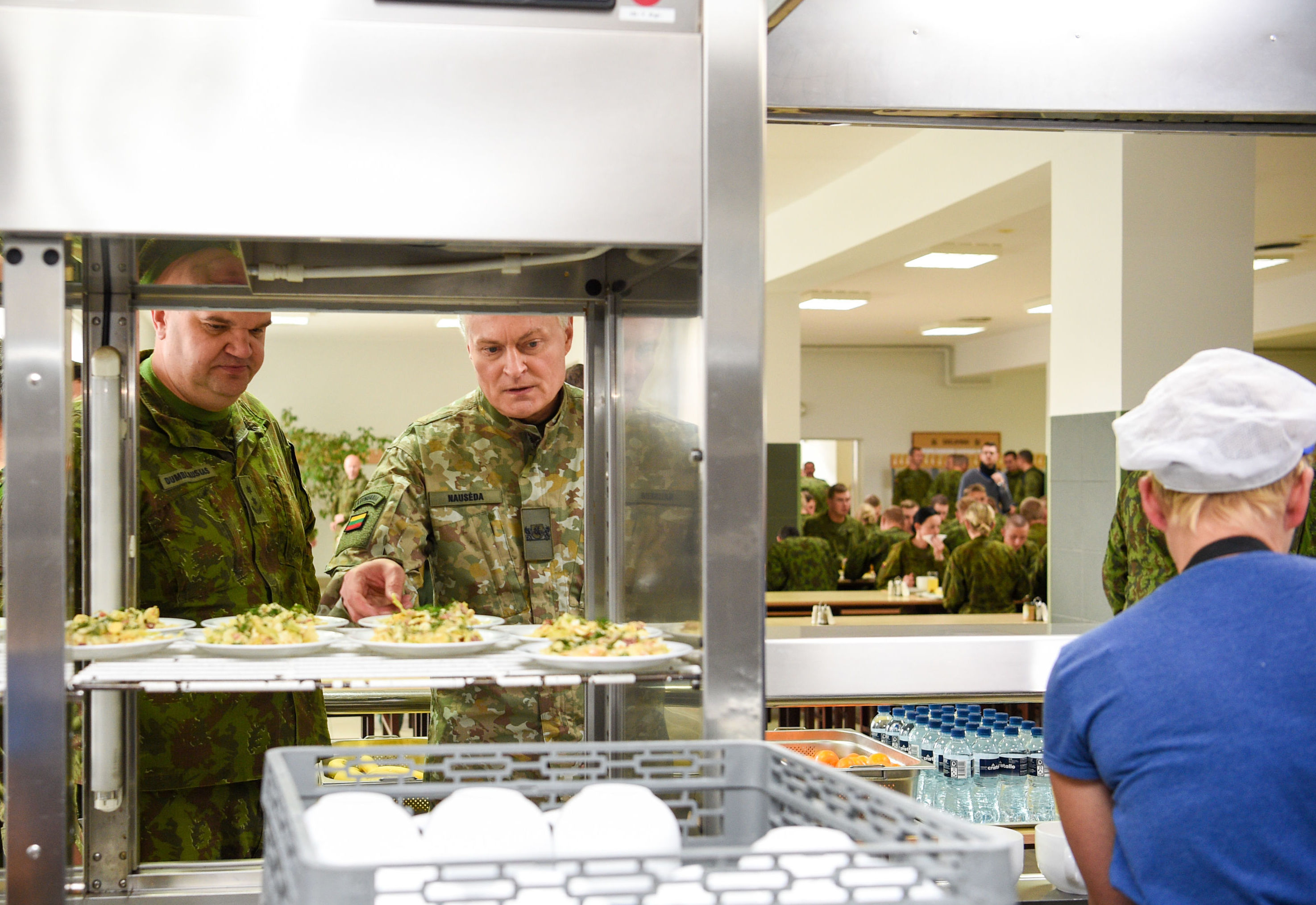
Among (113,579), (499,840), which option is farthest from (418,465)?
(499,840)

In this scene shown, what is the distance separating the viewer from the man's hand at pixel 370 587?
199 centimetres

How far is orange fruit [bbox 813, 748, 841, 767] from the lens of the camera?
2.53 metres

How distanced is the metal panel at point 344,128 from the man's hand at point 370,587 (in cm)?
88

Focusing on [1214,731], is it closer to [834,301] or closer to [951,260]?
[951,260]

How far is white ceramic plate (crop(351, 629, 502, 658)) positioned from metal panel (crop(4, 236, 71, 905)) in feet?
1.07

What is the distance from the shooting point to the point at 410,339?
6039mm

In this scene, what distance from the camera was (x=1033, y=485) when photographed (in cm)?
1318

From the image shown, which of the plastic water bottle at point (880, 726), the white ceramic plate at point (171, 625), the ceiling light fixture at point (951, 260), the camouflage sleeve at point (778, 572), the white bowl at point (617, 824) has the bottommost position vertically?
the camouflage sleeve at point (778, 572)

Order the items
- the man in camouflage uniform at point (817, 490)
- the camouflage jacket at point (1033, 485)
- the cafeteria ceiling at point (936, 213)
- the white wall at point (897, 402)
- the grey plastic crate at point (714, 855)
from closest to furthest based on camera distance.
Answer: the grey plastic crate at point (714, 855), the cafeteria ceiling at point (936, 213), the man in camouflage uniform at point (817, 490), the camouflage jacket at point (1033, 485), the white wall at point (897, 402)

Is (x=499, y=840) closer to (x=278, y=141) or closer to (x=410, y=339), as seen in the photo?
(x=278, y=141)

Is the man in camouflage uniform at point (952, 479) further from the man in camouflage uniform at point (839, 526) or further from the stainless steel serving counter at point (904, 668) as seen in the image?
the stainless steel serving counter at point (904, 668)

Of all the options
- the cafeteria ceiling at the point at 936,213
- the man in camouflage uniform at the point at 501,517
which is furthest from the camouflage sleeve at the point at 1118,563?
the man in camouflage uniform at the point at 501,517

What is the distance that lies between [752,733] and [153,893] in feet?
2.83

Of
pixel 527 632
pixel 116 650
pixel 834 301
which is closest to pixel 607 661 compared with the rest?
pixel 527 632
